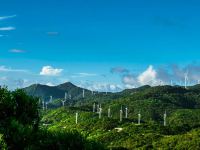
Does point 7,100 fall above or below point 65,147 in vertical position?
above

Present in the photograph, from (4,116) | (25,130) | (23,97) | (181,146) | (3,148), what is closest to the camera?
(3,148)

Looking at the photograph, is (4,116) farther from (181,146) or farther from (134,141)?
(134,141)

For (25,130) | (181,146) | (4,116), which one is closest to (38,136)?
(25,130)

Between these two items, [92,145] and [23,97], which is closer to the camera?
[92,145]

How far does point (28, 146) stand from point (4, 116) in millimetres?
12565

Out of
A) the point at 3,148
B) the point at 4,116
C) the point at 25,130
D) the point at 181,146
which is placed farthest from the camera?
the point at 181,146

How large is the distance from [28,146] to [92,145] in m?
7.16

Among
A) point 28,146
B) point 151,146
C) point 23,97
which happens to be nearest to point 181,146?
point 151,146

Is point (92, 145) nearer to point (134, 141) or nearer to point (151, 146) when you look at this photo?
point (151, 146)

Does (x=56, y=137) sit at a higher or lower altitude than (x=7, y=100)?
lower

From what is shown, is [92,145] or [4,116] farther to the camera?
[4,116]

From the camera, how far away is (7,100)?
5962cm

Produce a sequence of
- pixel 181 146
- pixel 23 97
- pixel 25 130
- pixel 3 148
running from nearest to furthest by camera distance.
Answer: pixel 3 148
pixel 25 130
pixel 23 97
pixel 181 146

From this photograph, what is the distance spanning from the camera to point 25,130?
1989 inches
